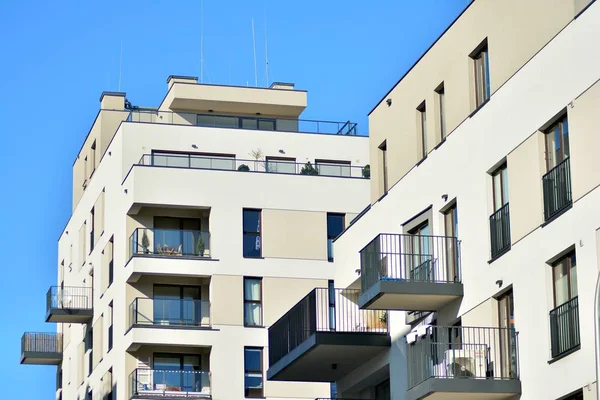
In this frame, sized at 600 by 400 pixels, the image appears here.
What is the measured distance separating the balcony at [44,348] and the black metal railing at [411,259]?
36154 mm

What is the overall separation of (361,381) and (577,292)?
13.6 m

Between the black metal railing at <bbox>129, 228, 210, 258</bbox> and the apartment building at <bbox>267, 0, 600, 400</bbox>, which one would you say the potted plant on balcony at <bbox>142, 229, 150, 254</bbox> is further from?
the apartment building at <bbox>267, 0, 600, 400</bbox>

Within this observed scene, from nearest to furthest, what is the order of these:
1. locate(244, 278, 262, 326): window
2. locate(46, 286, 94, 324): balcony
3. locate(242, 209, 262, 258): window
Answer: locate(244, 278, 262, 326): window < locate(242, 209, 262, 258): window < locate(46, 286, 94, 324): balcony

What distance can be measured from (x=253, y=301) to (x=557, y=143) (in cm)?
2719

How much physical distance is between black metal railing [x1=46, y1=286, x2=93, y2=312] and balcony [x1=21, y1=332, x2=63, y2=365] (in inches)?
243

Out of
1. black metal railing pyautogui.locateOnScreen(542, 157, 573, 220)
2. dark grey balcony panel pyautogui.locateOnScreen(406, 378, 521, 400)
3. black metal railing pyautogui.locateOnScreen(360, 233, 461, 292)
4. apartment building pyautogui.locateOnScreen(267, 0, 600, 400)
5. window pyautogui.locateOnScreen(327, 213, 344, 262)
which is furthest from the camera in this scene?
window pyautogui.locateOnScreen(327, 213, 344, 262)

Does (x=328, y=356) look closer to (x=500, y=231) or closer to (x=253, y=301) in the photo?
(x=500, y=231)

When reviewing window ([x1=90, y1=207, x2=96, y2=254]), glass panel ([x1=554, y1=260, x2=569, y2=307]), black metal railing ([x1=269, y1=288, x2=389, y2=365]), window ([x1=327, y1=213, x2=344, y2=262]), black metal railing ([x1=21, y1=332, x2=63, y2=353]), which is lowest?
glass panel ([x1=554, y1=260, x2=569, y2=307])

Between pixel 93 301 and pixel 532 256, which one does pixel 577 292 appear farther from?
pixel 93 301

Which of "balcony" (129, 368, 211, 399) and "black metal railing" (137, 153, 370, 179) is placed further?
"black metal railing" (137, 153, 370, 179)

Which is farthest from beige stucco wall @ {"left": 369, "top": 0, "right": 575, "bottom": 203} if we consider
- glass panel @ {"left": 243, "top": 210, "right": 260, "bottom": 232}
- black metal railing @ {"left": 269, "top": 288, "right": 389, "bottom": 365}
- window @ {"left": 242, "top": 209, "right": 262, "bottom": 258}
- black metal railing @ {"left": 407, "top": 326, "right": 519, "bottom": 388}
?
glass panel @ {"left": 243, "top": 210, "right": 260, "bottom": 232}

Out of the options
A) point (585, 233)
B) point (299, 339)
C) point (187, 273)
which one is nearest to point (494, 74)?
point (585, 233)

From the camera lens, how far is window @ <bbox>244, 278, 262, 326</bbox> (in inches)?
2103

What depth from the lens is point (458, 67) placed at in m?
32.6
